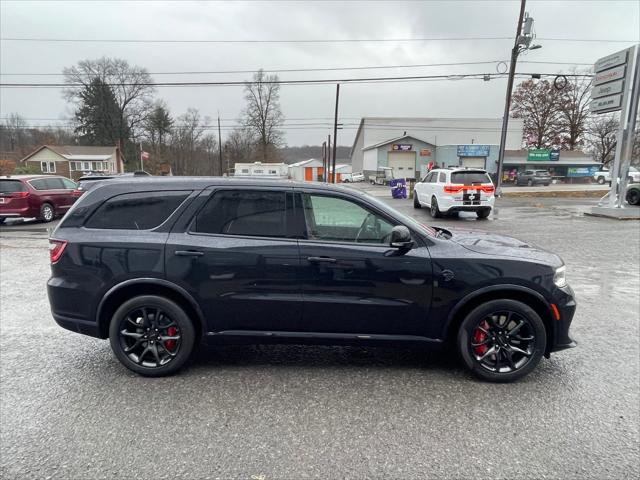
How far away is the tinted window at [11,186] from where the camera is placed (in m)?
13.1

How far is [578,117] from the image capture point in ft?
182

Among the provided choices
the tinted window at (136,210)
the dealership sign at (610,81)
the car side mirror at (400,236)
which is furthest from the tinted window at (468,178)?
the tinted window at (136,210)

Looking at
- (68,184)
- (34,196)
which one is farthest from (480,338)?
(68,184)

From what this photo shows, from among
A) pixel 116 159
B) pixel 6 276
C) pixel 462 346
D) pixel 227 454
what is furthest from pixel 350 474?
pixel 116 159

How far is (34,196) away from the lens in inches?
531

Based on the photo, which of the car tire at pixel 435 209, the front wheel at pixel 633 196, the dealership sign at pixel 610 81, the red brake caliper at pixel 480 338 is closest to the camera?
the red brake caliper at pixel 480 338

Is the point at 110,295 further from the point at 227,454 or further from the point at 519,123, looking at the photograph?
the point at 519,123

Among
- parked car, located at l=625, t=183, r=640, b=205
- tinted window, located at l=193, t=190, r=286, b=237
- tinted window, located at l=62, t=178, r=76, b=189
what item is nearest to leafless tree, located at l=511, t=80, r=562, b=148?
parked car, located at l=625, t=183, r=640, b=205

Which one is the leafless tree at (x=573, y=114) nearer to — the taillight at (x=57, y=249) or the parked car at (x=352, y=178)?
the parked car at (x=352, y=178)

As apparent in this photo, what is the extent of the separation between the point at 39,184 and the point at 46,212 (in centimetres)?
100

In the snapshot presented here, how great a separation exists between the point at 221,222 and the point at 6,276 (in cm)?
574

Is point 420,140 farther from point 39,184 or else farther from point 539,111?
point 39,184

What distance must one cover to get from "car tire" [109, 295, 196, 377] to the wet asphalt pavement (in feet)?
0.47

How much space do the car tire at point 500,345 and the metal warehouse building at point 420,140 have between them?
183 feet
